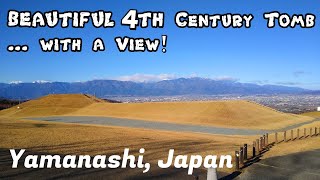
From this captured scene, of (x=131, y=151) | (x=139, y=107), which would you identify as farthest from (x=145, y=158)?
(x=139, y=107)

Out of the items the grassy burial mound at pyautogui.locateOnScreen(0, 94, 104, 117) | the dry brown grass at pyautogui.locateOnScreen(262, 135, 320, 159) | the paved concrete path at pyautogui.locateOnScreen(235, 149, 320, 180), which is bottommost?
the grassy burial mound at pyautogui.locateOnScreen(0, 94, 104, 117)

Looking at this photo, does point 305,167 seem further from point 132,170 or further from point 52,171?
point 52,171

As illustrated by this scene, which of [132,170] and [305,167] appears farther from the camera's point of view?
[305,167]

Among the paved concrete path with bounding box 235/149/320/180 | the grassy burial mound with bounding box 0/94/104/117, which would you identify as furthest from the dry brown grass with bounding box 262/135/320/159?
the grassy burial mound with bounding box 0/94/104/117

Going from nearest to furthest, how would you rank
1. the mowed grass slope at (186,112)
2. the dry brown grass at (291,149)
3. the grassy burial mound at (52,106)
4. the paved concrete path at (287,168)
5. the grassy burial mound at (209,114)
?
1. the paved concrete path at (287,168)
2. the dry brown grass at (291,149)
3. the grassy burial mound at (209,114)
4. the mowed grass slope at (186,112)
5. the grassy burial mound at (52,106)

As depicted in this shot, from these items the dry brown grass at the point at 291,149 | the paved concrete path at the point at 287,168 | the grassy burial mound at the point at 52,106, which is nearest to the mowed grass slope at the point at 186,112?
the grassy burial mound at the point at 52,106

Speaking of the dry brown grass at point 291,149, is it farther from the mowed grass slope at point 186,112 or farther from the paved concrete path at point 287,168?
the mowed grass slope at point 186,112

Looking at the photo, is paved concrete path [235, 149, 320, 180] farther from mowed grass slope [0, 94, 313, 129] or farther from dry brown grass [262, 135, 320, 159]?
mowed grass slope [0, 94, 313, 129]
